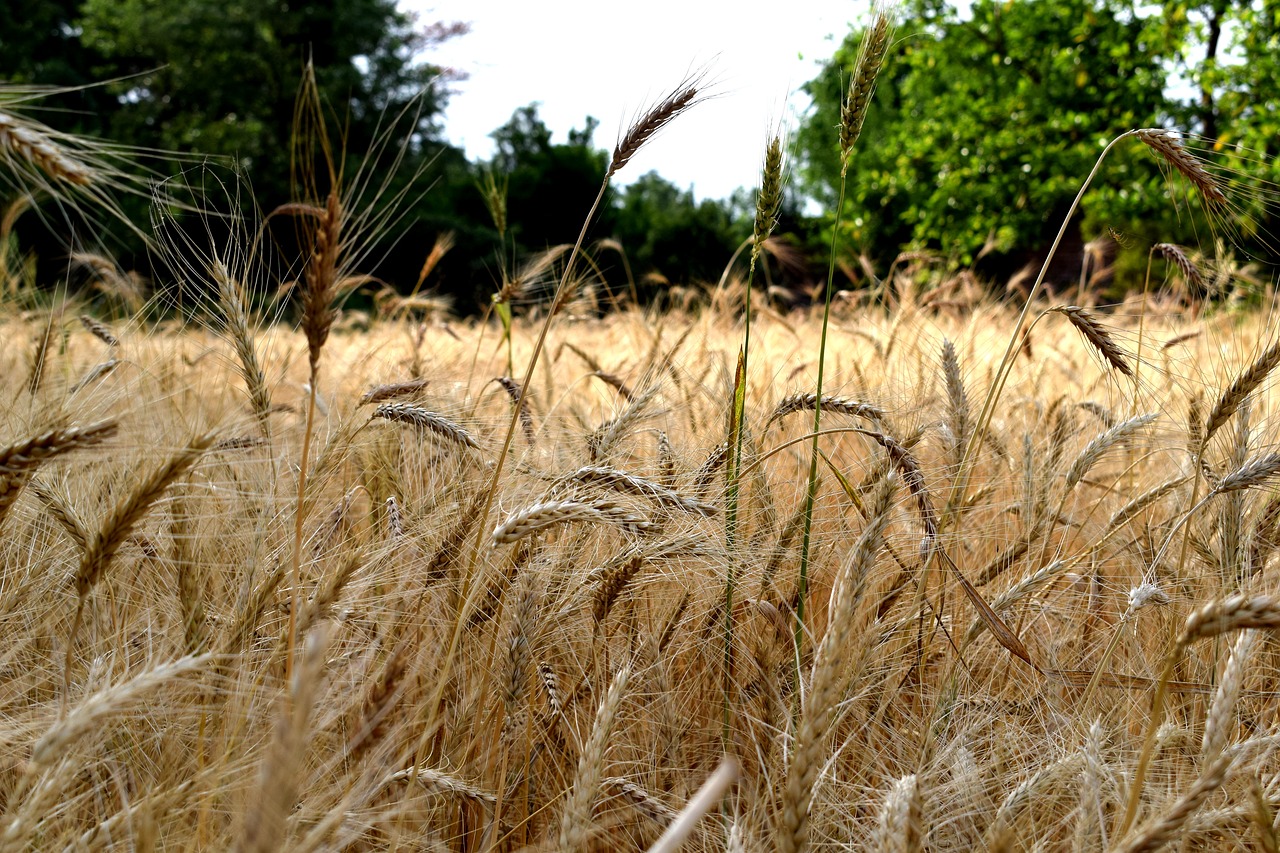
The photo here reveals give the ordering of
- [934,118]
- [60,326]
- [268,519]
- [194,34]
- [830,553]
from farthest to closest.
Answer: [194,34] < [934,118] < [60,326] < [830,553] < [268,519]

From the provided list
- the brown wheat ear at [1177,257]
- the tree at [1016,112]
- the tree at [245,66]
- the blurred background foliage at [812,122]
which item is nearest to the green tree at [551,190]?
the blurred background foliage at [812,122]

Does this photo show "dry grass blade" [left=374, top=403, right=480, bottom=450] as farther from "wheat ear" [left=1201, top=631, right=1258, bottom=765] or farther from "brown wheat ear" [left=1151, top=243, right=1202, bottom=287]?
"brown wheat ear" [left=1151, top=243, right=1202, bottom=287]

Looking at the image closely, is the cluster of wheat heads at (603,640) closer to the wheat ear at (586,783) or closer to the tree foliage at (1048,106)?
the wheat ear at (586,783)

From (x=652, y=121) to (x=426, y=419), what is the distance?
1.81 feet

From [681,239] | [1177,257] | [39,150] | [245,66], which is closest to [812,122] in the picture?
[681,239]

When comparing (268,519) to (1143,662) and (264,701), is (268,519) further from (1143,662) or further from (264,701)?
(1143,662)

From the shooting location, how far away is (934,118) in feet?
47.6

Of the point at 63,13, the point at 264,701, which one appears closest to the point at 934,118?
the point at 264,701

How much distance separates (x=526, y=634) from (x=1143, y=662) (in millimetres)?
1006

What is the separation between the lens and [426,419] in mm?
1269

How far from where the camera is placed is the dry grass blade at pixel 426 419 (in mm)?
1258

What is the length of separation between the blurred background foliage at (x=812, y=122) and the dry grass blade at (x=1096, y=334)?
2776 mm

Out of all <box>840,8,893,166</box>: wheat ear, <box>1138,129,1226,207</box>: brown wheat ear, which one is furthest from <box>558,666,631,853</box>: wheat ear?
<box>1138,129,1226,207</box>: brown wheat ear

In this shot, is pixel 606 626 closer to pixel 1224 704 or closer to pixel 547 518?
pixel 547 518
